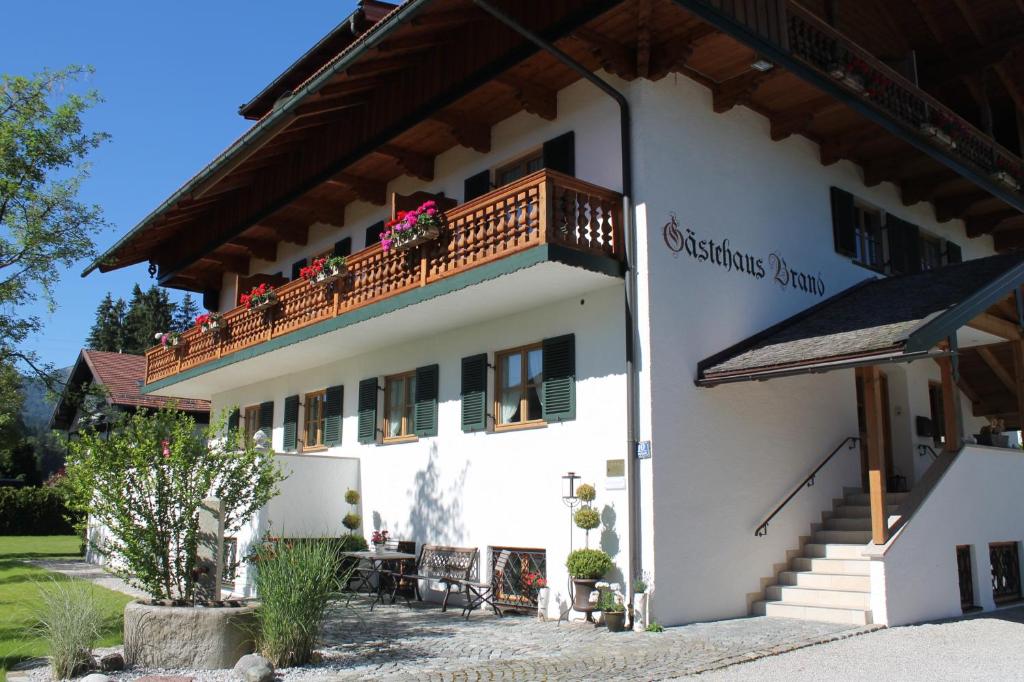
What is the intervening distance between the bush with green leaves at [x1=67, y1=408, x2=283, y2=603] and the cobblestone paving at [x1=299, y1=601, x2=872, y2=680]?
1.80m

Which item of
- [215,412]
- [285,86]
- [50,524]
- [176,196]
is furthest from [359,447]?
[50,524]

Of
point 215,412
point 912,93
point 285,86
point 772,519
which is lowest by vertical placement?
point 772,519

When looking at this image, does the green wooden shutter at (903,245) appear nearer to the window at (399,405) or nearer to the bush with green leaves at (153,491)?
the window at (399,405)

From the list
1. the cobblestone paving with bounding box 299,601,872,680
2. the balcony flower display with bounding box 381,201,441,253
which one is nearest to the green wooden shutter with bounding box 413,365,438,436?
the balcony flower display with bounding box 381,201,441,253

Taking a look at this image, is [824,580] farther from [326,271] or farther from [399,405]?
[326,271]

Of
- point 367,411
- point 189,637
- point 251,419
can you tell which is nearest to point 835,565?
point 189,637

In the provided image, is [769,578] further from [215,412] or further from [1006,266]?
[215,412]

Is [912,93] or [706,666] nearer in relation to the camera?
[706,666]

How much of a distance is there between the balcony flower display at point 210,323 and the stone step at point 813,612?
12552 millimetres

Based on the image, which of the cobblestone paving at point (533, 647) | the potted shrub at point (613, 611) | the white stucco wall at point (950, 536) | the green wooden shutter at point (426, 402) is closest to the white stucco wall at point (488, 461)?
the green wooden shutter at point (426, 402)

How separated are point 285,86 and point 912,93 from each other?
1328cm

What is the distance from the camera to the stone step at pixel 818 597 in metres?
11.2

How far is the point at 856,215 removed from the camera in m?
16.2

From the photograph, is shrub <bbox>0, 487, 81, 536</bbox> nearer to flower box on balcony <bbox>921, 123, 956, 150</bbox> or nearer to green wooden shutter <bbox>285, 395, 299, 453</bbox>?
green wooden shutter <bbox>285, 395, 299, 453</bbox>
